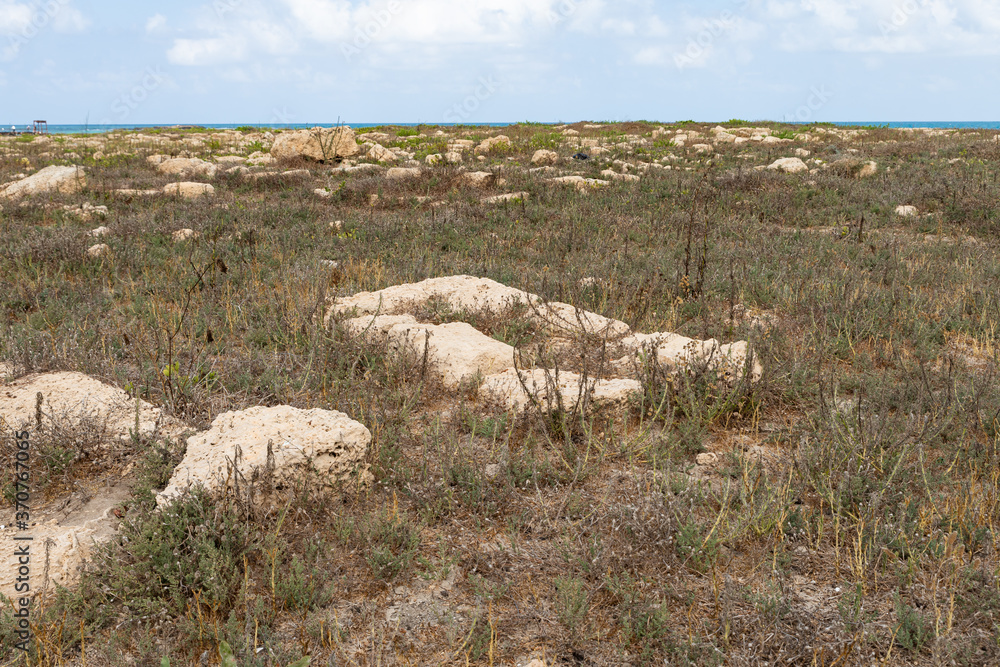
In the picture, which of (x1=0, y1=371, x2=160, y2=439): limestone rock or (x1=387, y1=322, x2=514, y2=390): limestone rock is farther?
(x1=387, y1=322, x2=514, y2=390): limestone rock

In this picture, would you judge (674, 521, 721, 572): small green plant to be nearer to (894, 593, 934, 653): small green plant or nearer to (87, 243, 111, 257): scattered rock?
(894, 593, 934, 653): small green plant

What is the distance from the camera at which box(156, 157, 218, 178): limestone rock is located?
1494 cm

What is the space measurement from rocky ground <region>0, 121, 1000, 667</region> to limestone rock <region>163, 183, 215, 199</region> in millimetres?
4065

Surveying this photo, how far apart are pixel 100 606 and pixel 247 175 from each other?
1333 centimetres

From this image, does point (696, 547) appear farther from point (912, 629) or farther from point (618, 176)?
point (618, 176)

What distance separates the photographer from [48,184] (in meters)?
12.7

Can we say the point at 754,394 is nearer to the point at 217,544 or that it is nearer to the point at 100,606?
the point at 217,544

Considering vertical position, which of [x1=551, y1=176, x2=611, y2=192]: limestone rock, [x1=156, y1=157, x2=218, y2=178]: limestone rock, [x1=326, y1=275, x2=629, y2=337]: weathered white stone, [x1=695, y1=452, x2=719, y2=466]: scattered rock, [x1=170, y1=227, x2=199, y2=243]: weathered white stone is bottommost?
[x1=695, y1=452, x2=719, y2=466]: scattered rock

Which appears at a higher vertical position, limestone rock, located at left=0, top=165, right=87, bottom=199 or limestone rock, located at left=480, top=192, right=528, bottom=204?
limestone rock, located at left=0, top=165, right=87, bottom=199

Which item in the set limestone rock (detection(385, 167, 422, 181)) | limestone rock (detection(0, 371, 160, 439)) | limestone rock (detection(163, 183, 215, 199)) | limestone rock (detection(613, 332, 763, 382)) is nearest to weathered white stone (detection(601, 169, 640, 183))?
limestone rock (detection(385, 167, 422, 181))

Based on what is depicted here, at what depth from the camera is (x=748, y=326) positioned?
5.58 metres

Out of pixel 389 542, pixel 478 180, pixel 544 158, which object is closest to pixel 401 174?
pixel 478 180

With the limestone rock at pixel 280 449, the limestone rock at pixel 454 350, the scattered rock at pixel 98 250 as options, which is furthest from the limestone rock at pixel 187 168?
the limestone rock at pixel 280 449

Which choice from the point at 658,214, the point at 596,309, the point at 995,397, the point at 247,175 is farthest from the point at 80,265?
the point at 995,397
